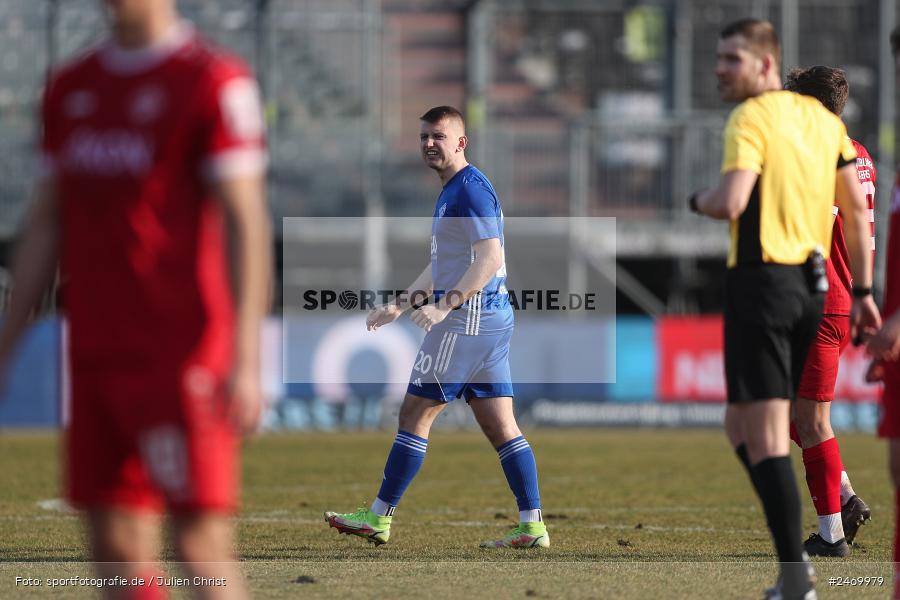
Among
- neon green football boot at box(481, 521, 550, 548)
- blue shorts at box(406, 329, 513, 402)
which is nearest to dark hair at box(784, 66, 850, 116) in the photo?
blue shorts at box(406, 329, 513, 402)

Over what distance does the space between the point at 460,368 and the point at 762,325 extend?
9.35 feet

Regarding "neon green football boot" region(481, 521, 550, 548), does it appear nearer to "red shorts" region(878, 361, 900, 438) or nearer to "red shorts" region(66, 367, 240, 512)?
"red shorts" region(878, 361, 900, 438)

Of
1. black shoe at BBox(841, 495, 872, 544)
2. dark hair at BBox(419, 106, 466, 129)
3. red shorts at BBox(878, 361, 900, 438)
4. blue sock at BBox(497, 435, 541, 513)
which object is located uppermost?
dark hair at BBox(419, 106, 466, 129)

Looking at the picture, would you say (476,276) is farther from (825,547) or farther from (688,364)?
(688,364)

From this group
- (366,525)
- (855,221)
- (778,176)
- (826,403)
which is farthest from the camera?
(366,525)

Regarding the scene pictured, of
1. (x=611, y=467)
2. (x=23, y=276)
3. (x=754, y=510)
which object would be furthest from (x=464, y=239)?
(x=611, y=467)

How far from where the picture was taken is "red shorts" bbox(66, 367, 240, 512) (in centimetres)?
388

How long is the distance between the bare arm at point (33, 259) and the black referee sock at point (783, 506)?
291 centimetres

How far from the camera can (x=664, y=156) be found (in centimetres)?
2656

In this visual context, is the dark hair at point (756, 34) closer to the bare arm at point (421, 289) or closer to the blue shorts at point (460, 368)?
the blue shorts at point (460, 368)

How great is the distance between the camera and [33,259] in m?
4.13

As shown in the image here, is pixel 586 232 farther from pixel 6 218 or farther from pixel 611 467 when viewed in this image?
pixel 611 467

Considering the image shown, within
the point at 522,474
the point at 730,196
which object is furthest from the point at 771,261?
the point at 522,474

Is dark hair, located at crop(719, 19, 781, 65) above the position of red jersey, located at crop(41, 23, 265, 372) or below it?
above
